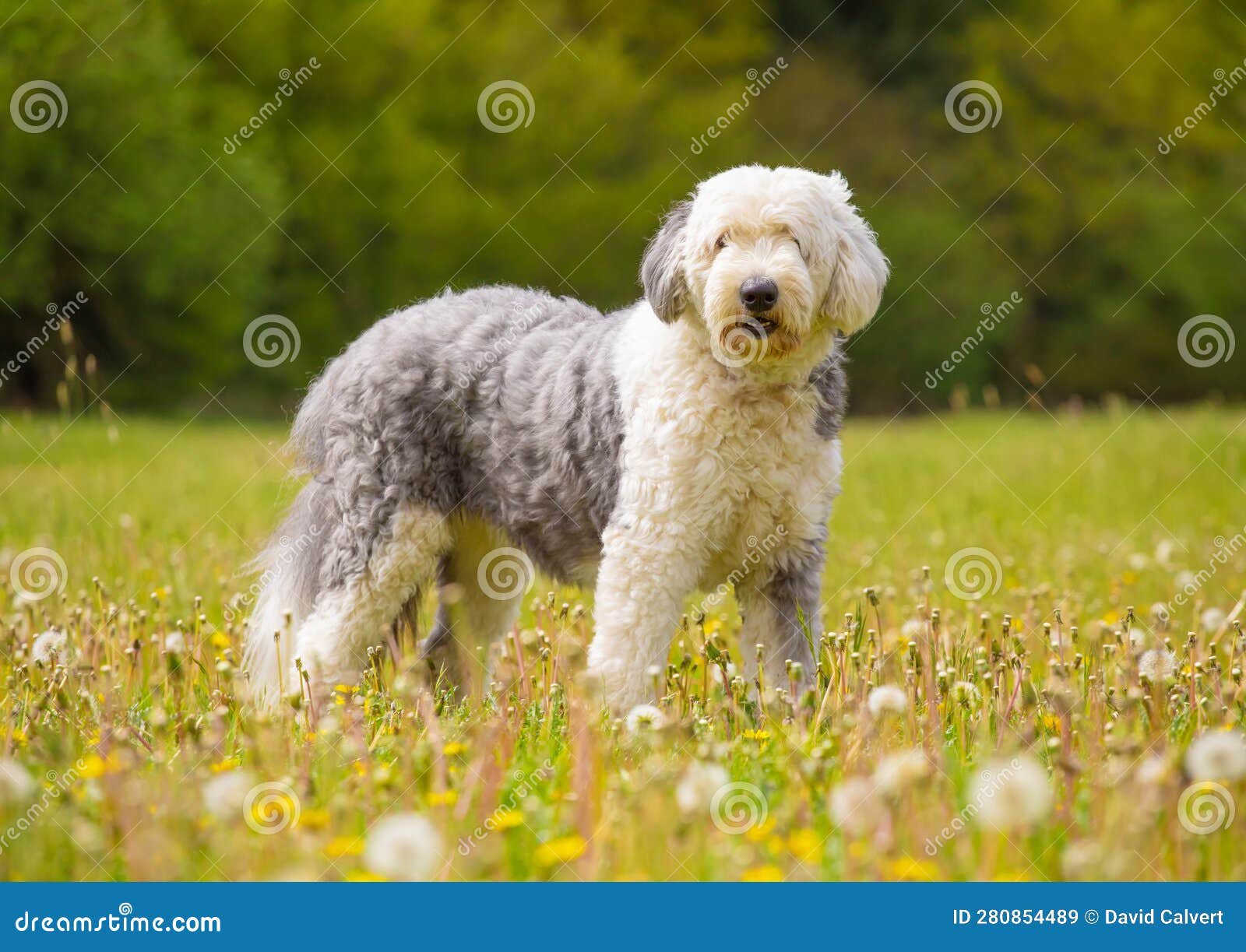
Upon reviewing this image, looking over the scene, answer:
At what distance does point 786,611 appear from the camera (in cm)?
421

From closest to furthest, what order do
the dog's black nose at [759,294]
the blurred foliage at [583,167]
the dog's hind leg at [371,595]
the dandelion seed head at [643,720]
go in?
the dandelion seed head at [643,720] < the dog's black nose at [759,294] < the dog's hind leg at [371,595] < the blurred foliage at [583,167]

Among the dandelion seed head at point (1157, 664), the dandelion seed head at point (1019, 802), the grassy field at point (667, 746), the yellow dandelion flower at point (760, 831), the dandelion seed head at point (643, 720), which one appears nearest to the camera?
the dandelion seed head at point (1019, 802)

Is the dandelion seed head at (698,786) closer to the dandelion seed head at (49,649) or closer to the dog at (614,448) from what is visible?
the dog at (614,448)

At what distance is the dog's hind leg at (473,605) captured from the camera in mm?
4922

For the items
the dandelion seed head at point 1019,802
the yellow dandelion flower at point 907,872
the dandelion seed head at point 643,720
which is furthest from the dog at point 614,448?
the dandelion seed head at point 1019,802

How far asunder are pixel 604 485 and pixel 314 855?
1.94 m

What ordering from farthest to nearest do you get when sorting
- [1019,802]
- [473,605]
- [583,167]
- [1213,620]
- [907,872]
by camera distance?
[583,167] → [473,605] → [1213,620] → [907,872] → [1019,802]

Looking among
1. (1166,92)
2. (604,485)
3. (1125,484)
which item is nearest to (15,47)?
Result: (1125,484)

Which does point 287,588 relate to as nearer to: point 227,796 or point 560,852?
point 227,796

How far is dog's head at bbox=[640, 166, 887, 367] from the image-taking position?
380cm

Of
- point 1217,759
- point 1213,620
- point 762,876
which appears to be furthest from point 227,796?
point 1213,620

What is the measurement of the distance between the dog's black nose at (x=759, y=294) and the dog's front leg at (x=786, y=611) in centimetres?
82

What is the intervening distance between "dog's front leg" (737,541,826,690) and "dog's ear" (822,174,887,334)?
2.43 feet

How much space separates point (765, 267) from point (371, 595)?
182cm
